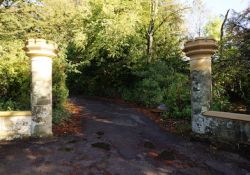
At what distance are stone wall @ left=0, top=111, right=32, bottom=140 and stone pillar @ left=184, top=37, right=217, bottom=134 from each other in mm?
4692

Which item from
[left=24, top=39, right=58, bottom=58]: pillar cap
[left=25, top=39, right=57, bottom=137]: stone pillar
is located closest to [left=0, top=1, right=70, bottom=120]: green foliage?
[left=25, top=39, right=57, bottom=137]: stone pillar

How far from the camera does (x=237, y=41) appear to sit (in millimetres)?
8773

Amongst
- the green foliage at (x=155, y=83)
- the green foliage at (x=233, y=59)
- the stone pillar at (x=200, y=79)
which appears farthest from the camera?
the green foliage at (x=155, y=83)

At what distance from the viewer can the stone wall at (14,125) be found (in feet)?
22.2

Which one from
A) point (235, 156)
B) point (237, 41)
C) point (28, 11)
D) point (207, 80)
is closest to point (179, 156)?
point (235, 156)

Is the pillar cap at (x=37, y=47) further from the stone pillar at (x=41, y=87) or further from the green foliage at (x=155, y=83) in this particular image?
the green foliage at (x=155, y=83)

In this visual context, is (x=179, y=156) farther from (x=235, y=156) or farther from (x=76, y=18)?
(x=76, y=18)

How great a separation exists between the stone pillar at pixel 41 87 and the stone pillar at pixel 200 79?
3.93 meters

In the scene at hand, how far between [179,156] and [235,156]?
128 centimetres

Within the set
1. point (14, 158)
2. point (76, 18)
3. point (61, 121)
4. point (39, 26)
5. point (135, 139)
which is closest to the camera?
point (14, 158)

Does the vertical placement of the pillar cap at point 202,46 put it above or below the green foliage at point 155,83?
above

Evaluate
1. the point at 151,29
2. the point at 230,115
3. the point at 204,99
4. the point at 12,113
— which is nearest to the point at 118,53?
the point at 151,29

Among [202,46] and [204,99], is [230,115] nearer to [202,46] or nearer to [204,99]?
[204,99]

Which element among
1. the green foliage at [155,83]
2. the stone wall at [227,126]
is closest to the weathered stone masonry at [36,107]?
the stone wall at [227,126]
